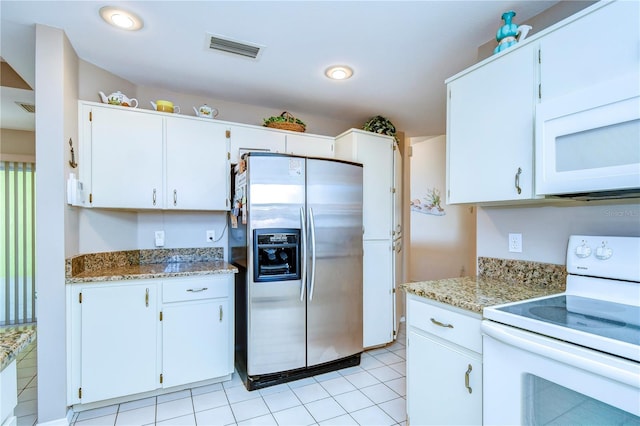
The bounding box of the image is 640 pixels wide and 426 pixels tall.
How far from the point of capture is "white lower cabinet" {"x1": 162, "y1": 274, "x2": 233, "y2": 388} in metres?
2.21

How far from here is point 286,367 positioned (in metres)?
2.38

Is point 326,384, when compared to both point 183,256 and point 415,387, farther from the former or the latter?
point 183,256

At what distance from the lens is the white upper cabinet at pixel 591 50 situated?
45.5 inches

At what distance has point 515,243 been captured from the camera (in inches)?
71.4

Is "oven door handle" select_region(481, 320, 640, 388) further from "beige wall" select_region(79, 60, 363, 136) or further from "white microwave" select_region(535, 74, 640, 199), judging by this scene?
"beige wall" select_region(79, 60, 363, 136)

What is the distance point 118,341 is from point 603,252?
9.06ft

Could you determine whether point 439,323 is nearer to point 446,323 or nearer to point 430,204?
point 446,323

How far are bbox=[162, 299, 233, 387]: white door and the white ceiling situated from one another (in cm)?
180

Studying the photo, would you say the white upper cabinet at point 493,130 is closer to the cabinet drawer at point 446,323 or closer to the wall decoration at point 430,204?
the cabinet drawer at point 446,323

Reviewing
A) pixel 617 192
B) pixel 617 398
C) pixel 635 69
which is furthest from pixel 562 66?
pixel 617 398

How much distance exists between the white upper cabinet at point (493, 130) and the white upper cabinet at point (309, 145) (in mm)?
1373

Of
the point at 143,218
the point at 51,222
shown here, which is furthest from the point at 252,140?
the point at 51,222

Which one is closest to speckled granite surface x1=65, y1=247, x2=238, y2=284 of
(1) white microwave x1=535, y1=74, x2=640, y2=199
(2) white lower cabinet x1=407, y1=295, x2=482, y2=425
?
(2) white lower cabinet x1=407, y1=295, x2=482, y2=425

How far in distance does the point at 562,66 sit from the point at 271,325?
2.28m
